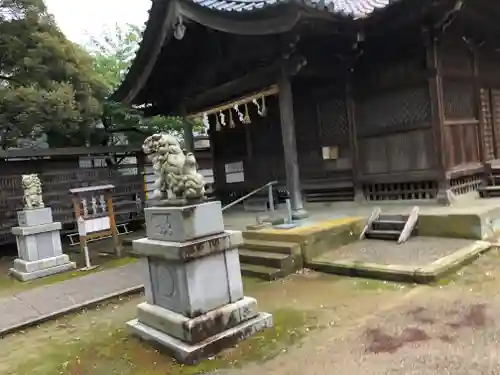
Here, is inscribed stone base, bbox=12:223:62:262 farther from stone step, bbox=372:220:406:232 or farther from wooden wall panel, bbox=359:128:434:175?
wooden wall panel, bbox=359:128:434:175

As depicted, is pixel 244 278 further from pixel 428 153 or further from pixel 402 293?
pixel 428 153

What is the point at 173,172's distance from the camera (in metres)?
4.23

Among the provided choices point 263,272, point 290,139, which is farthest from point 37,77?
point 263,272

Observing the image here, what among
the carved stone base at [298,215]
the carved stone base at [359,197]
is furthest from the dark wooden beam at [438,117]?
the carved stone base at [298,215]

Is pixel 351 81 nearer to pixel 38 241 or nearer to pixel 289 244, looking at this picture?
pixel 289 244

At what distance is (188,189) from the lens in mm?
4168

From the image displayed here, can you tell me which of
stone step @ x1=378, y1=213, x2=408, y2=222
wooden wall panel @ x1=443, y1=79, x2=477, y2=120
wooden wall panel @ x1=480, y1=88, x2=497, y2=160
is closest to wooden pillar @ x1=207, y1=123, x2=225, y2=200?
stone step @ x1=378, y1=213, x2=408, y2=222

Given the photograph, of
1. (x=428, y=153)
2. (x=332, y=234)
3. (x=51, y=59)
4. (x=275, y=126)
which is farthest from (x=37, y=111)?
(x=428, y=153)

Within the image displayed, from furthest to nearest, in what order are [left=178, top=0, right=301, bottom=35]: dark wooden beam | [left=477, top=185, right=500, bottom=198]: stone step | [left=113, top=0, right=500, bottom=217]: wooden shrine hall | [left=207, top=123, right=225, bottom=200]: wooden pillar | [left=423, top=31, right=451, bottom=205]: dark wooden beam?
[left=207, top=123, right=225, bottom=200]: wooden pillar → [left=477, top=185, right=500, bottom=198]: stone step → [left=423, top=31, right=451, bottom=205]: dark wooden beam → [left=113, top=0, right=500, bottom=217]: wooden shrine hall → [left=178, top=0, right=301, bottom=35]: dark wooden beam

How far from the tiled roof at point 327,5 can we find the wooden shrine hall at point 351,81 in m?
0.03

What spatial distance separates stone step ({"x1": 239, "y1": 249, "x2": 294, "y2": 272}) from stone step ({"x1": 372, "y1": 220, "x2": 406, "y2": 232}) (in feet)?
6.54

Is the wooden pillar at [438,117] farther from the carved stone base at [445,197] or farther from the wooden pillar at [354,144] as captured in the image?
the wooden pillar at [354,144]

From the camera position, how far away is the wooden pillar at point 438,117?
25.8 feet

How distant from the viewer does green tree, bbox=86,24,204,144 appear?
48.6 feet
